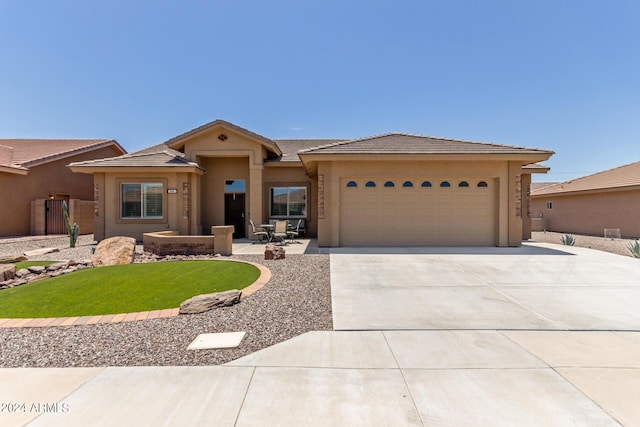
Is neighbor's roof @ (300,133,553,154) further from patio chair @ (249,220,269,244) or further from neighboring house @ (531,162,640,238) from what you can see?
neighboring house @ (531,162,640,238)

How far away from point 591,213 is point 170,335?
27099 mm

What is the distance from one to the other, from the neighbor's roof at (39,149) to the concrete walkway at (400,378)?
2139cm

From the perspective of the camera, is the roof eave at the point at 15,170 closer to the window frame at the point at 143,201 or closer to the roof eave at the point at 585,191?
the window frame at the point at 143,201

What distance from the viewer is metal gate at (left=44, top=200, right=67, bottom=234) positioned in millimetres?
18219

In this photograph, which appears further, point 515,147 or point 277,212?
point 277,212

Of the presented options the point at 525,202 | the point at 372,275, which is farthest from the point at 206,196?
the point at 525,202

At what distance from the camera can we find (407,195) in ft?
40.8

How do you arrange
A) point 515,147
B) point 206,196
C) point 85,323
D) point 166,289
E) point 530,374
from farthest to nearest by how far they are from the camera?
1. point 206,196
2. point 515,147
3. point 166,289
4. point 85,323
5. point 530,374

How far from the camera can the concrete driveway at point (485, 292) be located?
15.6ft

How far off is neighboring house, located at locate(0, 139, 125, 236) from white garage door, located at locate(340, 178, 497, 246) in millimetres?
17139

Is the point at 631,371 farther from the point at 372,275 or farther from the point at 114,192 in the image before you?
the point at 114,192

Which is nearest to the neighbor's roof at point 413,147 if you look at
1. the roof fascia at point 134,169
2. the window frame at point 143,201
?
the roof fascia at point 134,169

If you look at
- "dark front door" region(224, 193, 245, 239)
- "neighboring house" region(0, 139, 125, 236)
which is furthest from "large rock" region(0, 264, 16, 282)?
"neighboring house" region(0, 139, 125, 236)

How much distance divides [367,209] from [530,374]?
938 centimetres
